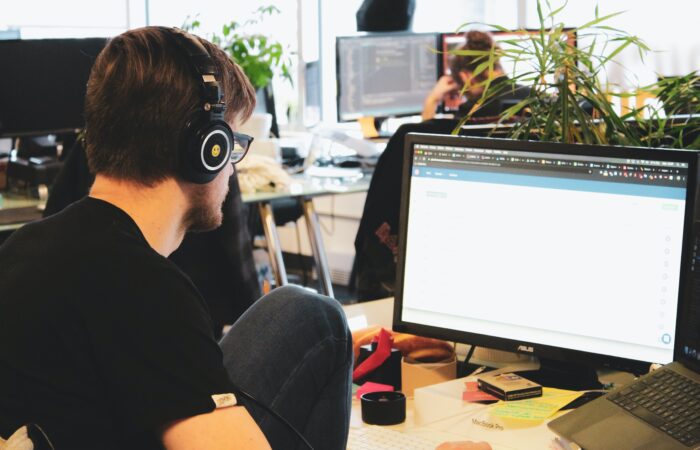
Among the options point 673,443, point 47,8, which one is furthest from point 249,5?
point 673,443

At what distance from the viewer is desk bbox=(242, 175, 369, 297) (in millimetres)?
3730

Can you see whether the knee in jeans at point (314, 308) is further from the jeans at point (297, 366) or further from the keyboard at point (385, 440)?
the keyboard at point (385, 440)

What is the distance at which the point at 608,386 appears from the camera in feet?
5.20

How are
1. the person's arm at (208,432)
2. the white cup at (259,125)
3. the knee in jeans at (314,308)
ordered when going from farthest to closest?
the white cup at (259,125)
the knee in jeans at (314,308)
the person's arm at (208,432)

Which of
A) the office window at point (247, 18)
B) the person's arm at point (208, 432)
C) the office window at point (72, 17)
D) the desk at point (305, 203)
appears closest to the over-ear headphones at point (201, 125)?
the person's arm at point (208, 432)

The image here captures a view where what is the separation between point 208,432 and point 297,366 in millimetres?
433

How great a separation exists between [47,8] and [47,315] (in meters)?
6.15

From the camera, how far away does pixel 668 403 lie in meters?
1.28

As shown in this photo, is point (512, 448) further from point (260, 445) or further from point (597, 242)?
point (260, 445)

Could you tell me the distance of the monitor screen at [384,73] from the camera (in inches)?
177

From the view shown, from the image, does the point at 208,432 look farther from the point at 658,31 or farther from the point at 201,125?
the point at 658,31

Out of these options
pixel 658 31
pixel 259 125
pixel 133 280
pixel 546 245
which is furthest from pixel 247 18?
pixel 133 280

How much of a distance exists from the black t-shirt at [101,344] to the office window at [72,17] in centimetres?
560

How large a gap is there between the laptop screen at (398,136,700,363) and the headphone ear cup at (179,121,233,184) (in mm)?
476
